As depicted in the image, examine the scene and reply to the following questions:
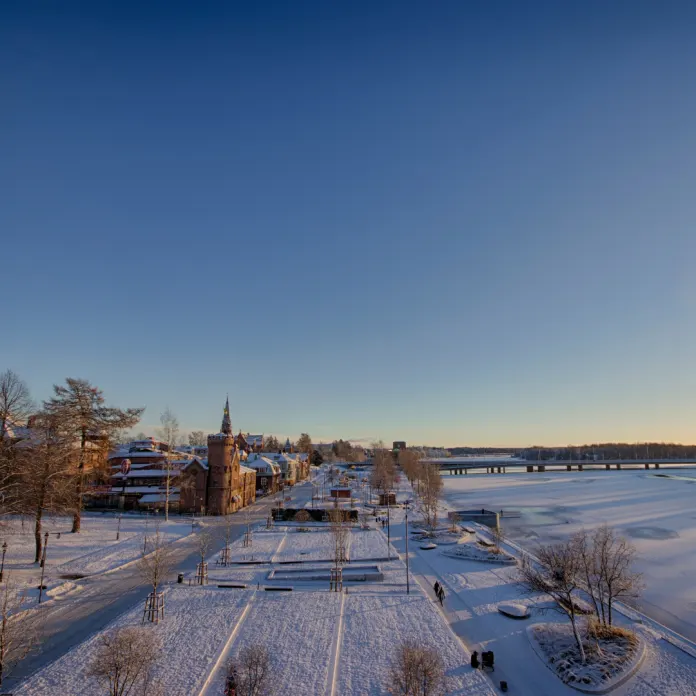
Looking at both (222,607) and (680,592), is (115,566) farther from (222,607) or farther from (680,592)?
(680,592)

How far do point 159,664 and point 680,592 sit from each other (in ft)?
121

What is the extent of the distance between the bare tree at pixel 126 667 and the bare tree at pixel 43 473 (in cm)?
2137

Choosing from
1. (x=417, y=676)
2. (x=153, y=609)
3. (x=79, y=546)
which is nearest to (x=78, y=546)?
(x=79, y=546)

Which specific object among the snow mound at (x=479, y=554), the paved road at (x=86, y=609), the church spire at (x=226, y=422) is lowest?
the snow mound at (x=479, y=554)

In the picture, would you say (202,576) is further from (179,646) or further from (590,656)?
(590,656)

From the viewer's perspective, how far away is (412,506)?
86.6m

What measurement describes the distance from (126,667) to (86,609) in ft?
44.4

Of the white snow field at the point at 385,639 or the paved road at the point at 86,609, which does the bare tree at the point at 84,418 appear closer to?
the paved road at the point at 86,609

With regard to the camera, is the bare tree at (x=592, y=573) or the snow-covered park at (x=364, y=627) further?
the bare tree at (x=592, y=573)

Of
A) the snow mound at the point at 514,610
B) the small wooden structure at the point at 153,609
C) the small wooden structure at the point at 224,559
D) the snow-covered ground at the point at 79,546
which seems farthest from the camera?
the small wooden structure at the point at 224,559

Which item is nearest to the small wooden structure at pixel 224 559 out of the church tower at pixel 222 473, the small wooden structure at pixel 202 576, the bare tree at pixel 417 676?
the small wooden structure at pixel 202 576

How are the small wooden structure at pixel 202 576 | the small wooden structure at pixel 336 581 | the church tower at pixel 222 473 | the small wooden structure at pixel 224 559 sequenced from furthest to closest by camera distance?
1. the church tower at pixel 222 473
2. the small wooden structure at pixel 224 559
3. the small wooden structure at pixel 202 576
4. the small wooden structure at pixel 336 581

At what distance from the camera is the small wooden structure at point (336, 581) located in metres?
34.8

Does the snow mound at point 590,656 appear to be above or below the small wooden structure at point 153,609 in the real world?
below
